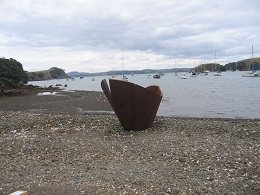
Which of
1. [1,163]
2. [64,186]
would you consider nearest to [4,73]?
[1,163]

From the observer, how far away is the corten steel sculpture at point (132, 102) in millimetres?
12234

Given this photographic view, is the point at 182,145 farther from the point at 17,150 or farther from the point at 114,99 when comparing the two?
the point at 17,150

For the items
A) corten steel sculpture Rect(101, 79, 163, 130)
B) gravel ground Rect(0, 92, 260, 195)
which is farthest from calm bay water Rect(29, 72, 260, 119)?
gravel ground Rect(0, 92, 260, 195)

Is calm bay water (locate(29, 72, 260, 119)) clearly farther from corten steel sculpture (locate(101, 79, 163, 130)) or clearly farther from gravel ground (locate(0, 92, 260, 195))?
gravel ground (locate(0, 92, 260, 195))

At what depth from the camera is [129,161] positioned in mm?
8258

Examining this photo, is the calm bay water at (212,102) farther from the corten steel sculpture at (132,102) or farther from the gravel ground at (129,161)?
the gravel ground at (129,161)

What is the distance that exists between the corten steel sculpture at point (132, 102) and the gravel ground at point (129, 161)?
56 centimetres

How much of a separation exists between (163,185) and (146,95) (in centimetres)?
652

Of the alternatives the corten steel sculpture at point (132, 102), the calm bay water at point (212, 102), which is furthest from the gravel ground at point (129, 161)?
the calm bay water at point (212, 102)

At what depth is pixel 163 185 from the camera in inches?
248

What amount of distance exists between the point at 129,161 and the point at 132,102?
4.46 meters

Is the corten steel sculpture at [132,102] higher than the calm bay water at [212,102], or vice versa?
the corten steel sculpture at [132,102]

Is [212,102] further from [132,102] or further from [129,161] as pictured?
[129,161]

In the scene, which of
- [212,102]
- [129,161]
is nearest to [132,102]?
[129,161]
